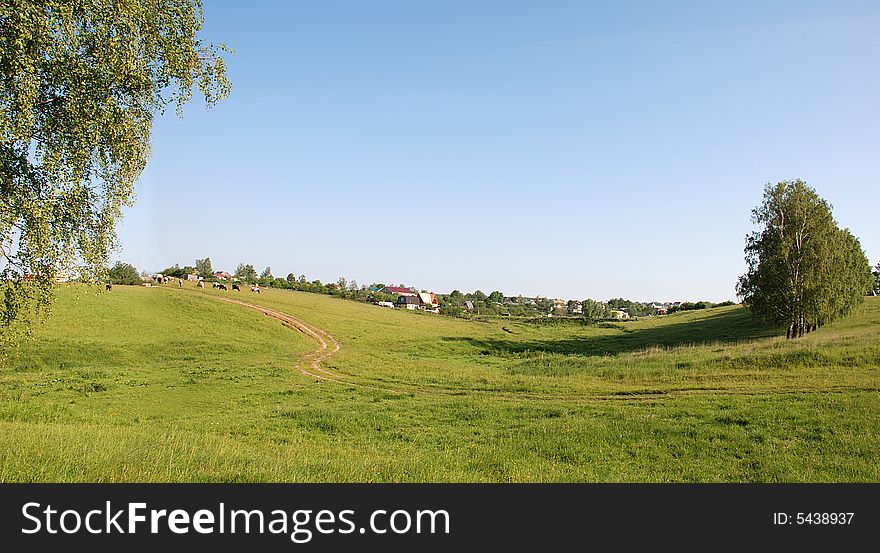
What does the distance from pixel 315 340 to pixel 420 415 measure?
4099 cm

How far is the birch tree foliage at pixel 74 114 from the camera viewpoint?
11.3 m

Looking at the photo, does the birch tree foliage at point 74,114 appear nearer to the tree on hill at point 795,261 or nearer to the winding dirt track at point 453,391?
the winding dirt track at point 453,391

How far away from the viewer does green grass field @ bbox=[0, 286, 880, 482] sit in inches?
440

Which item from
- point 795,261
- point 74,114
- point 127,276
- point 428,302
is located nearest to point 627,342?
point 795,261

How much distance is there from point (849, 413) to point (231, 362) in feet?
131

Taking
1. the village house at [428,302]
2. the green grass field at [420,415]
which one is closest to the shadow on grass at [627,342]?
the green grass field at [420,415]

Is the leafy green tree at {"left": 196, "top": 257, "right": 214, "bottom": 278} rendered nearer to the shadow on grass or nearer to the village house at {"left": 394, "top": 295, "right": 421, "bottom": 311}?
the village house at {"left": 394, "top": 295, "right": 421, "bottom": 311}

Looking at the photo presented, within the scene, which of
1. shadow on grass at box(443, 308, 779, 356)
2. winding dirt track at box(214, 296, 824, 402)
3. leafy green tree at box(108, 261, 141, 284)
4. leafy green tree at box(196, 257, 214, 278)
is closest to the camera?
winding dirt track at box(214, 296, 824, 402)

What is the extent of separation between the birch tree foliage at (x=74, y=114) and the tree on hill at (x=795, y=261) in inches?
2111

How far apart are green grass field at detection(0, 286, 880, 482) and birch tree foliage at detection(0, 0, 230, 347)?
1.92m

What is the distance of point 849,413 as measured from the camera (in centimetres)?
1742

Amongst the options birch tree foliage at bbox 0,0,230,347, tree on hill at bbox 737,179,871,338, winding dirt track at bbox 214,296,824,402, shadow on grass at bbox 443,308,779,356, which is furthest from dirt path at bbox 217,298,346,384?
tree on hill at bbox 737,179,871,338

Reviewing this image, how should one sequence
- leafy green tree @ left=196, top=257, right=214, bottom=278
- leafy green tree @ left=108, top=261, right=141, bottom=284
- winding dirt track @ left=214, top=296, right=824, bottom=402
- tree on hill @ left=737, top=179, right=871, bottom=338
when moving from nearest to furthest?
winding dirt track @ left=214, top=296, right=824, bottom=402, tree on hill @ left=737, top=179, right=871, bottom=338, leafy green tree @ left=108, top=261, right=141, bottom=284, leafy green tree @ left=196, top=257, right=214, bottom=278
